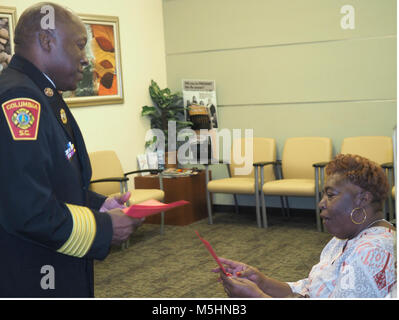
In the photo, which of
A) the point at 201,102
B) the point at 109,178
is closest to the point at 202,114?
the point at 201,102

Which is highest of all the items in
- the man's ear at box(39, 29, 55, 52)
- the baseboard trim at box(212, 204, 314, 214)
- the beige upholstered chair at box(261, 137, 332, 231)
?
the man's ear at box(39, 29, 55, 52)

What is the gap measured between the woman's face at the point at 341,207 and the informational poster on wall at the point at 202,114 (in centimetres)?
487

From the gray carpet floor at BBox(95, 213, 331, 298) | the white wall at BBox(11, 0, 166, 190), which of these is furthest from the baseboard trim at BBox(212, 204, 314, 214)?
the white wall at BBox(11, 0, 166, 190)

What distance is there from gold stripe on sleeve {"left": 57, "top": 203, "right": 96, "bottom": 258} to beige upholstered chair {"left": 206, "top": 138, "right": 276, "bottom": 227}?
4.61 metres

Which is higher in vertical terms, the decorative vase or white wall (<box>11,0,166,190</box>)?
white wall (<box>11,0,166,190</box>)

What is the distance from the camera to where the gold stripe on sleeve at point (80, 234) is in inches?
57.4

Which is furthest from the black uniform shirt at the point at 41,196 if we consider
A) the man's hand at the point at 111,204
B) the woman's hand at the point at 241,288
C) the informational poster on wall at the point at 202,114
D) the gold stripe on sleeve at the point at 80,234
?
the informational poster on wall at the point at 202,114

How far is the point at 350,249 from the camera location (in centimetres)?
183

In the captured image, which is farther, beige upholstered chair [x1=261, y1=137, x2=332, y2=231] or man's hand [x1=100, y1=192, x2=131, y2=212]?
beige upholstered chair [x1=261, y1=137, x2=332, y2=231]

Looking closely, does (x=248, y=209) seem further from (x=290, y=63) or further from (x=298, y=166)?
(x=290, y=63)

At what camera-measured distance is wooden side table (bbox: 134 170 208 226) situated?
6426 mm

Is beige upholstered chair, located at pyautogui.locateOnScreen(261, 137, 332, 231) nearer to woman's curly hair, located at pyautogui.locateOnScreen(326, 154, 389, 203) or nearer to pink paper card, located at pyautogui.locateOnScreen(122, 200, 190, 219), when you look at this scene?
woman's curly hair, located at pyautogui.locateOnScreen(326, 154, 389, 203)

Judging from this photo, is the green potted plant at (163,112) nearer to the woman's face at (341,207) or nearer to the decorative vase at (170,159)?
the decorative vase at (170,159)

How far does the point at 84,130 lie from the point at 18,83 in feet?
15.1
